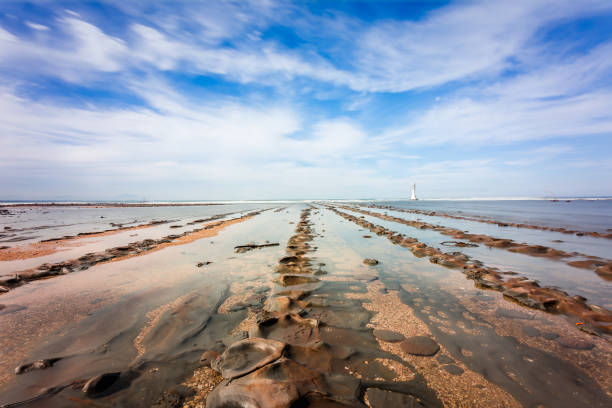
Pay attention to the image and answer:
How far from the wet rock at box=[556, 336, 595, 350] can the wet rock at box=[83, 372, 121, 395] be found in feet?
17.7

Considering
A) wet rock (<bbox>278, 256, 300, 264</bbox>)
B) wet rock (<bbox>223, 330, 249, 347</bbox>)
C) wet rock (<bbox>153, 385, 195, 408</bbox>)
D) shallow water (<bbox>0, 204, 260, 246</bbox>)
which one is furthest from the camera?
shallow water (<bbox>0, 204, 260, 246</bbox>)

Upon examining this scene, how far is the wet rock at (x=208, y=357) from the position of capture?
9.24 ft

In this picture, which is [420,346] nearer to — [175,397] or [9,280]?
[175,397]

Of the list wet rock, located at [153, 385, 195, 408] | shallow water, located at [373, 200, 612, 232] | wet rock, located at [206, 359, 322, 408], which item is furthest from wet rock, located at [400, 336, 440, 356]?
shallow water, located at [373, 200, 612, 232]

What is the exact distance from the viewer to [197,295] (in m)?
5.02

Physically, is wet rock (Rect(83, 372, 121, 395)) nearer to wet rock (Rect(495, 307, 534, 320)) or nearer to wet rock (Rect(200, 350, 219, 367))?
wet rock (Rect(200, 350, 219, 367))

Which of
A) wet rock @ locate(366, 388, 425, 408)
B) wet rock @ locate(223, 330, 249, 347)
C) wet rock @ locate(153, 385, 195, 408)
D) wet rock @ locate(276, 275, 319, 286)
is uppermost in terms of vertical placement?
wet rock @ locate(366, 388, 425, 408)

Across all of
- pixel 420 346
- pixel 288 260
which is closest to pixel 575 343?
pixel 420 346

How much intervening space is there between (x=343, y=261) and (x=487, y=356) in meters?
4.93

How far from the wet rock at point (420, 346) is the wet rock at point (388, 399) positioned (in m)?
0.82

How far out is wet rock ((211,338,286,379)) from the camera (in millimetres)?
2527

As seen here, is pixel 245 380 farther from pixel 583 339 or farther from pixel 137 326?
pixel 583 339

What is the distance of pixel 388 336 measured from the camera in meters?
3.43

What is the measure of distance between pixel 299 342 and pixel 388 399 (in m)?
1.26
